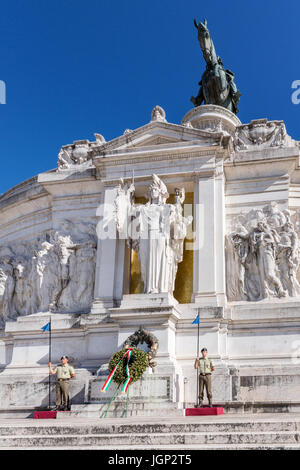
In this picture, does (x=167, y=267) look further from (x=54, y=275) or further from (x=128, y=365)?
(x=54, y=275)

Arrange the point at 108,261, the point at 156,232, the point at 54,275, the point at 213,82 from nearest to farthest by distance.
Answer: the point at 156,232
the point at 108,261
the point at 54,275
the point at 213,82

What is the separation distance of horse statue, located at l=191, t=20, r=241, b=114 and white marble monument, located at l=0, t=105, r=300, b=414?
25.1ft

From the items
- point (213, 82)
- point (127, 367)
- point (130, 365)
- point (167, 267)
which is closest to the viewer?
point (127, 367)

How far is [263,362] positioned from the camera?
58.9ft

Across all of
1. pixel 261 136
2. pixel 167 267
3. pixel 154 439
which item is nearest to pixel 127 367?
pixel 167 267

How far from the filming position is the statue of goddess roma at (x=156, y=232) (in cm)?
1888

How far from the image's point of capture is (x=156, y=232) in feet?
62.8

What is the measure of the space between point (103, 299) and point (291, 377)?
6.69 meters

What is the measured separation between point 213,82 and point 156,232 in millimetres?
12731

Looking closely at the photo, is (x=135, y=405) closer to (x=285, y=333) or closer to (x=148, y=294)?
(x=148, y=294)

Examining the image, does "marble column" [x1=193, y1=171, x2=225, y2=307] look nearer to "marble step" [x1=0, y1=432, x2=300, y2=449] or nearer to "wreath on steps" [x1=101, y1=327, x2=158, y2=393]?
"wreath on steps" [x1=101, y1=327, x2=158, y2=393]

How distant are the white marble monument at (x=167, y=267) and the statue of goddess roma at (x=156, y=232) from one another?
38mm

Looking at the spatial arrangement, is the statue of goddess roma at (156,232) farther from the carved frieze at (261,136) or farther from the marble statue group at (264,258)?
the carved frieze at (261,136)
